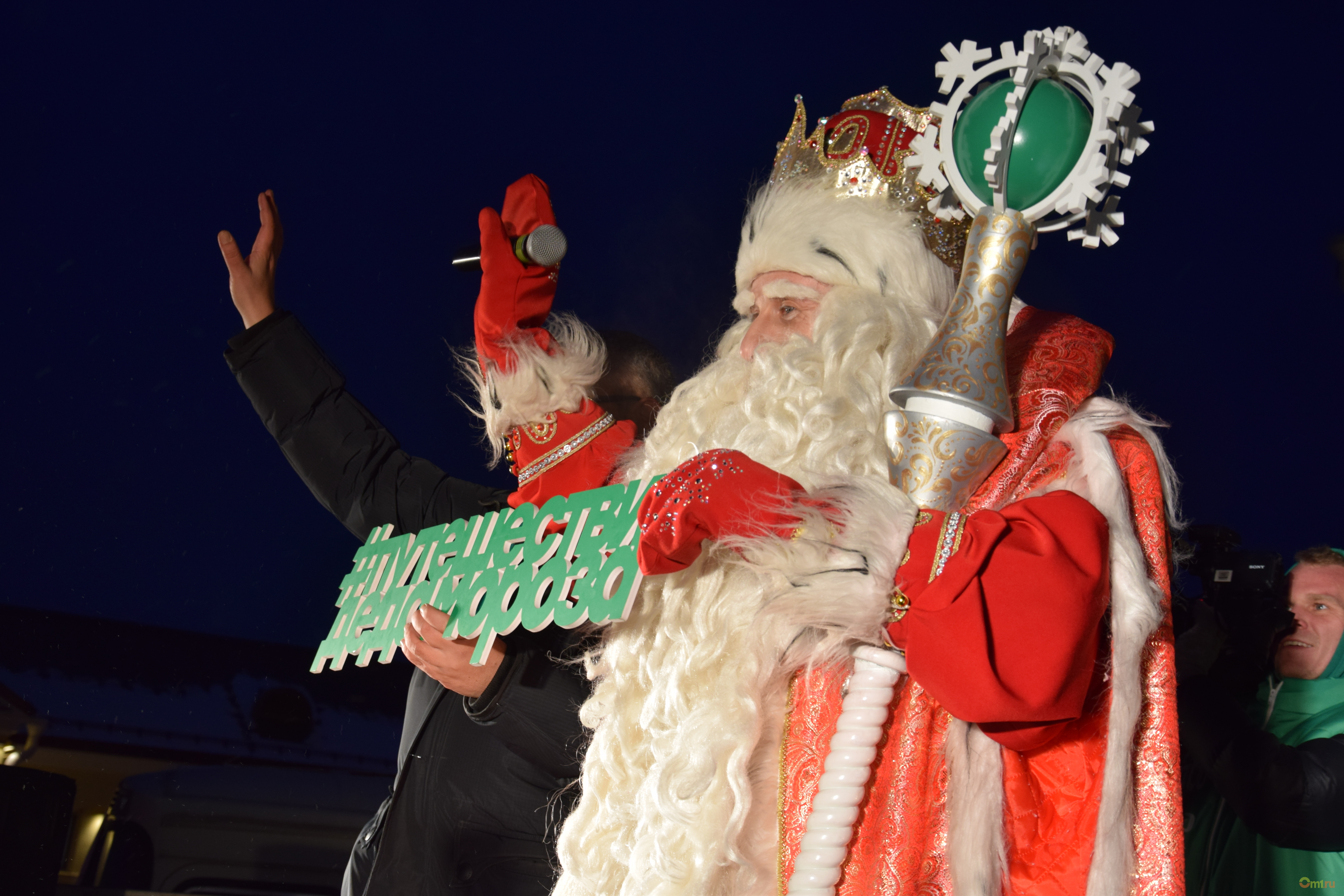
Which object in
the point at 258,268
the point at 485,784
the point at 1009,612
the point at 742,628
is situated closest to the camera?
the point at 1009,612

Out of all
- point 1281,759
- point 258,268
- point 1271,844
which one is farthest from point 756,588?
point 258,268

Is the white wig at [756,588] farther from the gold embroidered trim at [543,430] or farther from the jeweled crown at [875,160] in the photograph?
the gold embroidered trim at [543,430]

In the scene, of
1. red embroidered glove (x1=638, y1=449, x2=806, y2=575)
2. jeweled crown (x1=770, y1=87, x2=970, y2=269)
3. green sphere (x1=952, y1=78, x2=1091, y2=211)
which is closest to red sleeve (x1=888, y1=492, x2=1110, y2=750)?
red embroidered glove (x1=638, y1=449, x2=806, y2=575)

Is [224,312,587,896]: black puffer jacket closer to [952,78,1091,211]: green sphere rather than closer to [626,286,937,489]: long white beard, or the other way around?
[626,286,937,489]: long white beard

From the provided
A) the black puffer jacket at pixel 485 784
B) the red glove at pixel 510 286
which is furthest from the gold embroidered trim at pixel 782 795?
the red glove at pixel 510 286

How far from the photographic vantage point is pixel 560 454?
63.2 inches

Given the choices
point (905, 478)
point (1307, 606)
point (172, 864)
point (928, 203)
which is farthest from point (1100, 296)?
point (172, 864)

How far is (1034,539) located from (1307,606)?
1037mm

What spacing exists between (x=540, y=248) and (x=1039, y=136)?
2.68 ft

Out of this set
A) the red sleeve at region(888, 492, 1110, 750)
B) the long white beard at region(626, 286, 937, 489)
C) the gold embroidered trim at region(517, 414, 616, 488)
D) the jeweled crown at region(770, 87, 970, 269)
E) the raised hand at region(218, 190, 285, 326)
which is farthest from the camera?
the raised hand at region(218, 190, 285, 326)

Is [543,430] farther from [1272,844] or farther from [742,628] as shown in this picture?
[1272,844]

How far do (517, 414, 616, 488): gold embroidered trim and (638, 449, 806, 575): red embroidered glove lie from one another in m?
0.50

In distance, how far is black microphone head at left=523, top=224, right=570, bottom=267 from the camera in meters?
1.62

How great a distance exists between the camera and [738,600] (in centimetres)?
117
